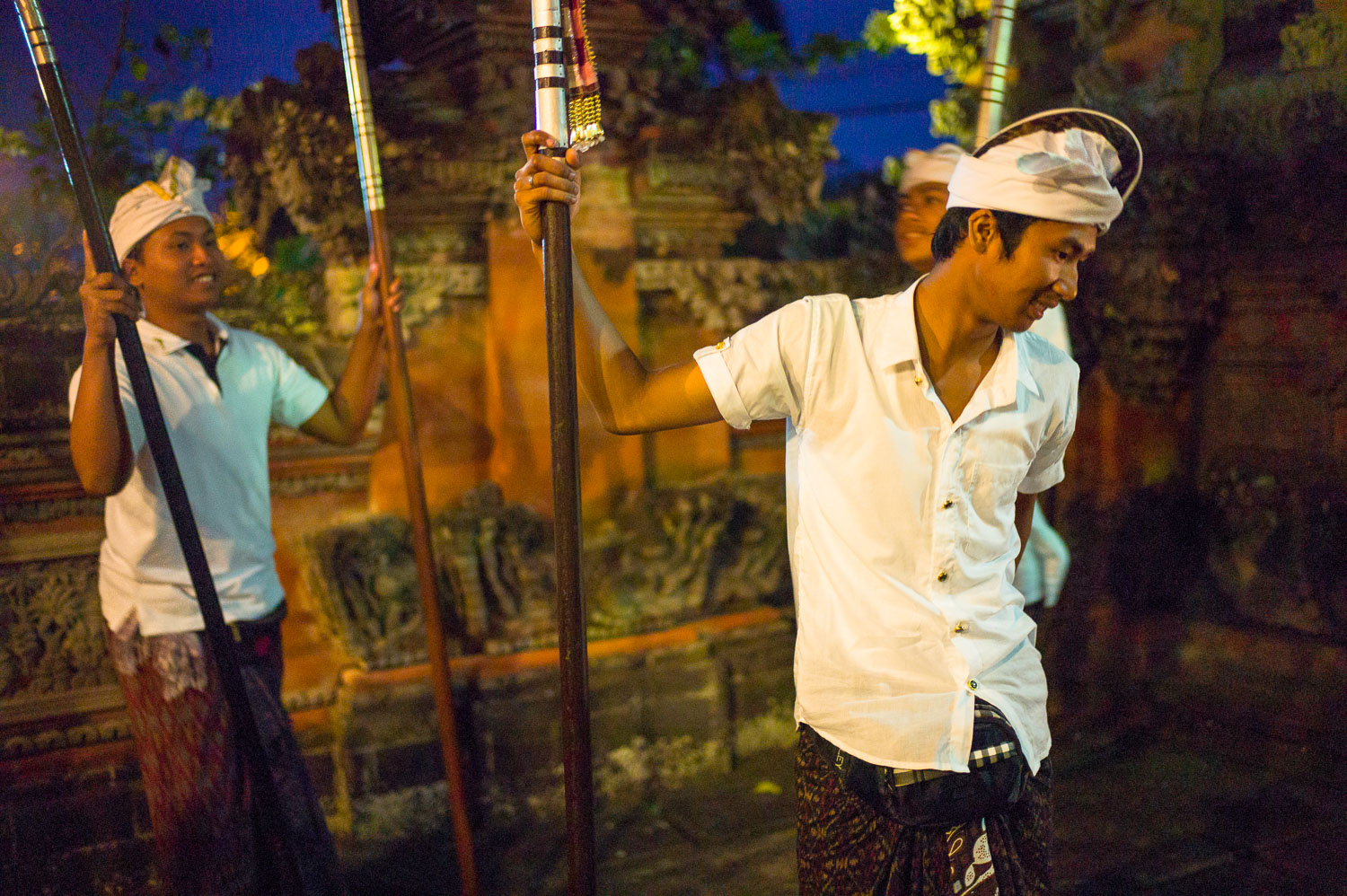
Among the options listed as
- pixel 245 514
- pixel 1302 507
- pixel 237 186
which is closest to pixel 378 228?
pixel 245 514

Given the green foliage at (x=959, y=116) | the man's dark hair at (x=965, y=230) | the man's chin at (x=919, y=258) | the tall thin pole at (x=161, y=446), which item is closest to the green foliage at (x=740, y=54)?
the green foliage at (x=959, y=116)

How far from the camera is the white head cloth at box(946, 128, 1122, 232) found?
1.93 metres

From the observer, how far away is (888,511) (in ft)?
6.53

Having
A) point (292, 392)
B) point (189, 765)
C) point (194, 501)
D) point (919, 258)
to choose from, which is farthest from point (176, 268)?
point (919, 258)

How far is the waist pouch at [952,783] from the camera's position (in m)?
1.99

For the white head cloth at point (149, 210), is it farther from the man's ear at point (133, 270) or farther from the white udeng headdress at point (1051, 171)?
the white udeng headdress at point (1051, 171)

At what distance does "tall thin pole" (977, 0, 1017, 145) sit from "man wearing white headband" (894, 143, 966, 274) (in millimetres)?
482

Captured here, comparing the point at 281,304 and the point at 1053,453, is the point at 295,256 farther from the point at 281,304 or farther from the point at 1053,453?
the point at 1053,453

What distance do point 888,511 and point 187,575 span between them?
1976 mm

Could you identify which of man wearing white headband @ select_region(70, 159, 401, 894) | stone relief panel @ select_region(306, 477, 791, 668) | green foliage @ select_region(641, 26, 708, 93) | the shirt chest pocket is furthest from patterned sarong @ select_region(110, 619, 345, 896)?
green foliage @ select_region(641, 26, 708, 93)

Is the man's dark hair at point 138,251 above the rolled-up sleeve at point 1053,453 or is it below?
above

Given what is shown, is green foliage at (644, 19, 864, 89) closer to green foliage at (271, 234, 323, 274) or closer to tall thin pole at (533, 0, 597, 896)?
green foliage at (271, 234, 323, 274)

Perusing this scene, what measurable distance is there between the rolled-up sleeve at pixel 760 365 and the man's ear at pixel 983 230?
1.08 ft

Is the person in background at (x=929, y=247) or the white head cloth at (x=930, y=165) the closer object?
the person in background at (x=929, y=247)
